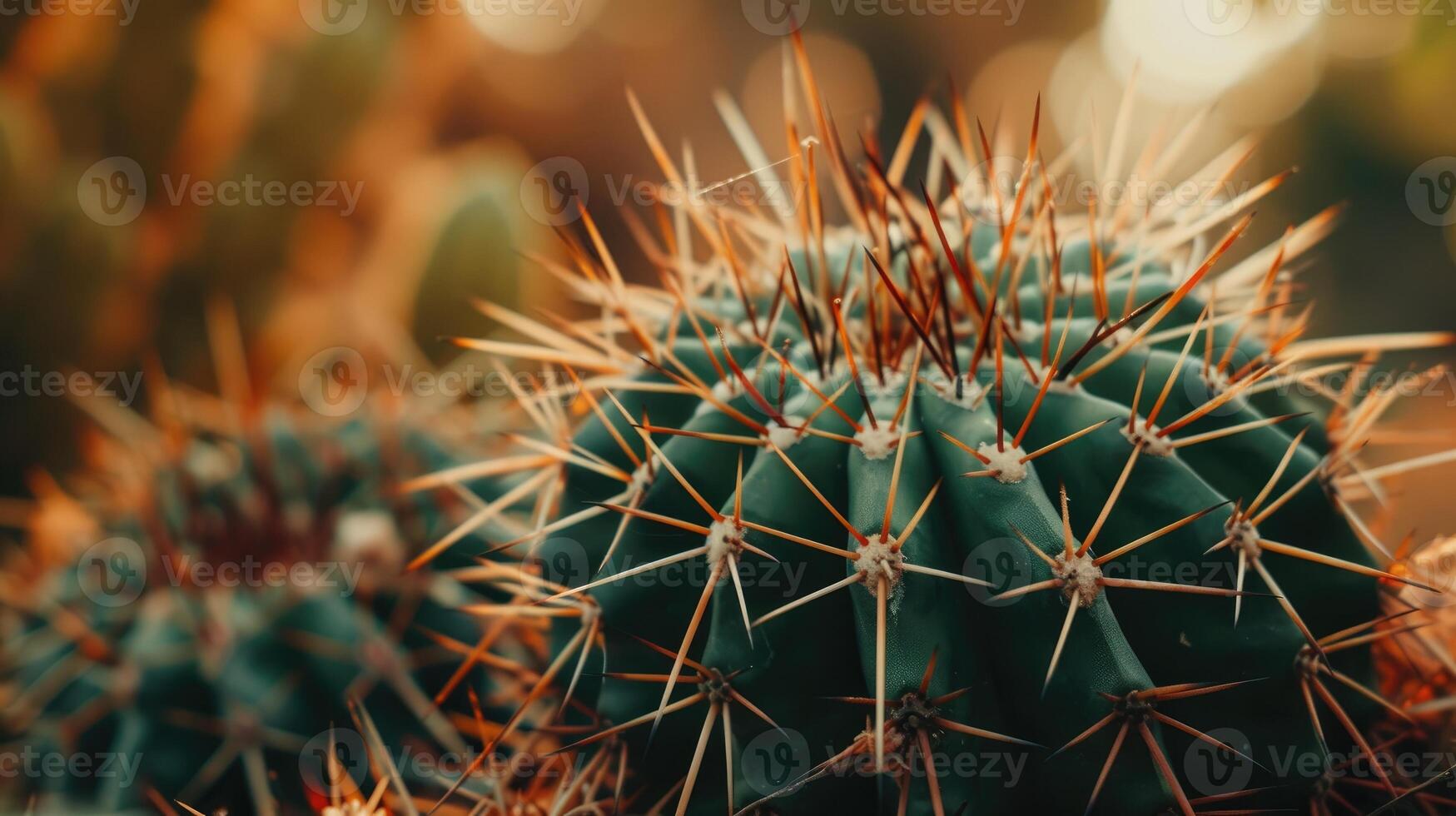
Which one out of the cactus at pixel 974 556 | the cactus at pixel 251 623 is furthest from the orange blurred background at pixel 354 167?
the cactus at pixel 974 556

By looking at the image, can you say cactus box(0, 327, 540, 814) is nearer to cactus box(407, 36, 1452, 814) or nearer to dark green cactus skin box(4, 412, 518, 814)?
dark green cactus skin box(4, 412, 518, 814)

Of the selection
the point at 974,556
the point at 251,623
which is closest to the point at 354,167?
the point at 251,623

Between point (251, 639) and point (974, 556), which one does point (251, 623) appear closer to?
point (251, 639)

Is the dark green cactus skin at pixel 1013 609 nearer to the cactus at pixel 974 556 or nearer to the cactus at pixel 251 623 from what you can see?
the cactus at pixel 974 556

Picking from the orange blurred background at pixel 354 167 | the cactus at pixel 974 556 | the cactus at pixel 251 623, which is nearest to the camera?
the cactus at pixel 974 556

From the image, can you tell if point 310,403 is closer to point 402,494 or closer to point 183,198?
point 402,494
